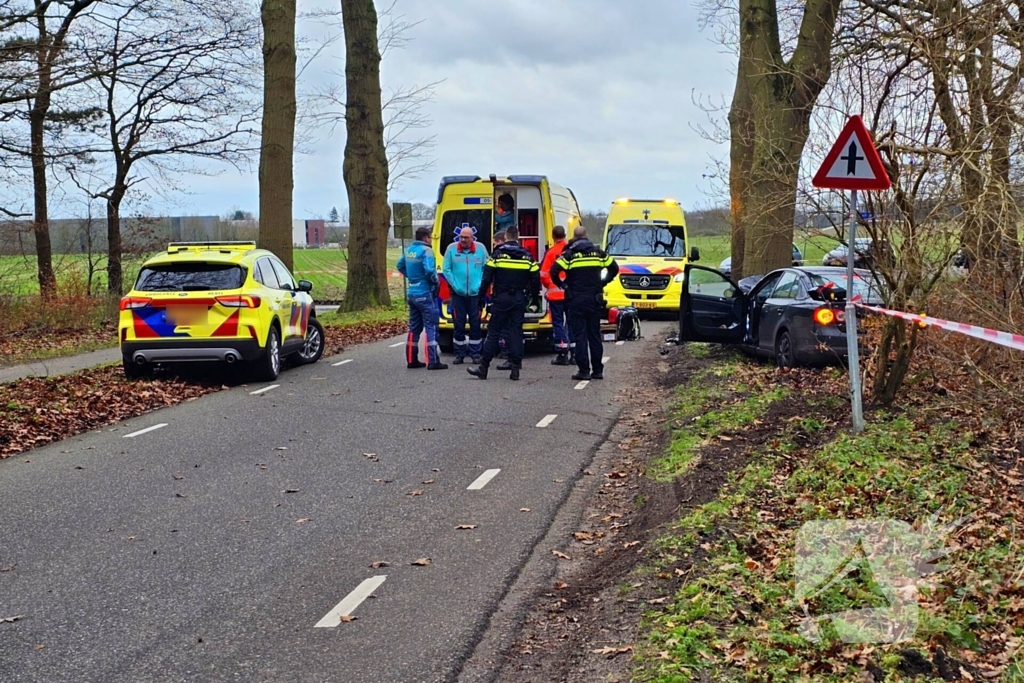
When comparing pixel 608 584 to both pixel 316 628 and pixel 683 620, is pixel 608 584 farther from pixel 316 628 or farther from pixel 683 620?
pixel 316 628

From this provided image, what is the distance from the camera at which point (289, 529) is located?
286 inches

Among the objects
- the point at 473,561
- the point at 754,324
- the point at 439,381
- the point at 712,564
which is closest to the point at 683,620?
the point at 712,564

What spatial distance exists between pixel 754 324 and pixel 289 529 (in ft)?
32.2

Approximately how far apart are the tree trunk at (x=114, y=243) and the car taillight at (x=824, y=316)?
19.5m

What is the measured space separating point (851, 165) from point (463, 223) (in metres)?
10.4

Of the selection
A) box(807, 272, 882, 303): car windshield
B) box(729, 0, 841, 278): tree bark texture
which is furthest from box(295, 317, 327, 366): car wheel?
box(807, 272, 882, 303): car windshield

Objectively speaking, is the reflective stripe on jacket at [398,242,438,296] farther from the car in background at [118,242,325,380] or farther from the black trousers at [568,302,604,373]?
the black trousers at [568,302,604,373]

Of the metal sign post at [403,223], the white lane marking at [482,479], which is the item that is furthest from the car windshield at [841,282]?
the metal sign post at [403,223]

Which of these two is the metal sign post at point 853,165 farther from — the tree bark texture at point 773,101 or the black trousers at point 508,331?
the black trousers at point 508,331

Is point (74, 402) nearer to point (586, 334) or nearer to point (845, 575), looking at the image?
point (586, 334)

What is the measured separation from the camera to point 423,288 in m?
15.9

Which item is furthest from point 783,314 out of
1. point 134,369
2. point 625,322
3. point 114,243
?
point 114,243

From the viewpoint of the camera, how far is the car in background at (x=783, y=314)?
13633 millimetres

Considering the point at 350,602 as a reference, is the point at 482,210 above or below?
above
